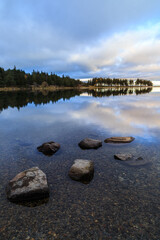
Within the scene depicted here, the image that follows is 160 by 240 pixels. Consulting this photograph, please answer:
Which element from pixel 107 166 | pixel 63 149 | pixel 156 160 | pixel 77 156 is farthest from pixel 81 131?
pixel 156 160

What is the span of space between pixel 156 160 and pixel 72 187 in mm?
6565

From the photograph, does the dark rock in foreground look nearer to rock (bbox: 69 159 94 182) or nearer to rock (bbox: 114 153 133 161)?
rock (bbox: 114 153 133 161)

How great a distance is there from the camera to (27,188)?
6.53 m

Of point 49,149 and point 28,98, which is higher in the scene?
point 28,98

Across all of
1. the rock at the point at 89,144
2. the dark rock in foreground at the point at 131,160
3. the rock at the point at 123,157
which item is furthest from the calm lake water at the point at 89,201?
the rock at the point at 89,144

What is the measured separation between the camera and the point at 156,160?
32.4 ft

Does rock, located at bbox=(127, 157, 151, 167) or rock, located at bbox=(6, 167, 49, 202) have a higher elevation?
rock, located at bbox=(6, 167, 49, 202)

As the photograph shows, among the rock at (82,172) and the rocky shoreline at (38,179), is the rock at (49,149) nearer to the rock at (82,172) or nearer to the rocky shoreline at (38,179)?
the rocky shoreline at (38,179)

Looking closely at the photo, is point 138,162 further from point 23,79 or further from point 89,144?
point 23,79

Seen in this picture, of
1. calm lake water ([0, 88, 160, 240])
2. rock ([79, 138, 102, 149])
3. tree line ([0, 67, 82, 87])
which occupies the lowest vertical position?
calm lake water ([0, 88, 160, 240])

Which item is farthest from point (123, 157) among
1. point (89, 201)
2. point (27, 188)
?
point (27, 188)

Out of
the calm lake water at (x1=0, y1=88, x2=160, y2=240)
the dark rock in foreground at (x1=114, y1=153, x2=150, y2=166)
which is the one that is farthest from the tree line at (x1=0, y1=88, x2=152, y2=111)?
the dark rock in foreground at (x1=114, y1=153, x2=150, y2=166)

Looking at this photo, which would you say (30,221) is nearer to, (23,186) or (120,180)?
(23,186)

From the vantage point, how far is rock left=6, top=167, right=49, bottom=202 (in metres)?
6.45
